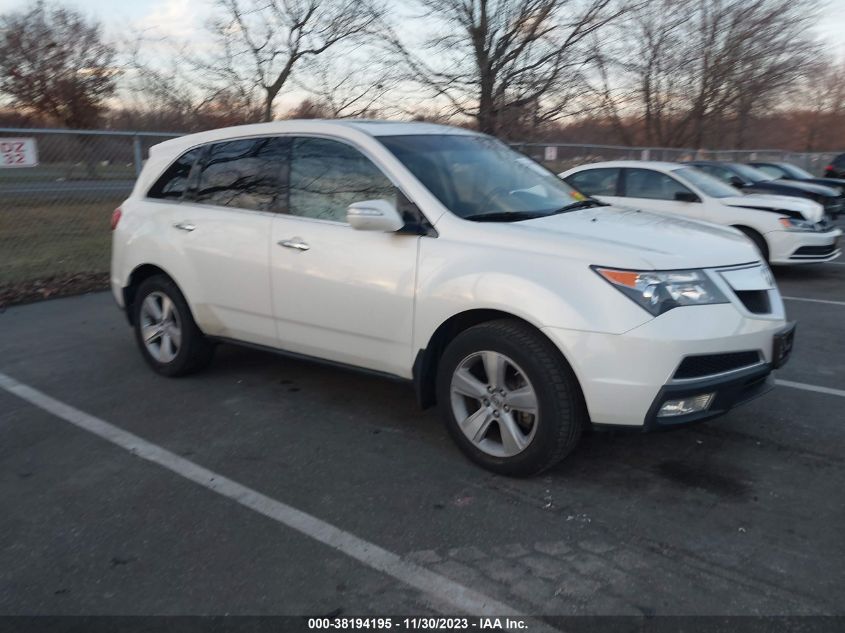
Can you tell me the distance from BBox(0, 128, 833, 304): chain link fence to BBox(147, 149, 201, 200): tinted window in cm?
394

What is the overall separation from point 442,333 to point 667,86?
23.6 meters

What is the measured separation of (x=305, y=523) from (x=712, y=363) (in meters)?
2.05

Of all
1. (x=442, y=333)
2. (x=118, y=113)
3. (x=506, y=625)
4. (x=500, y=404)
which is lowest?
(x=506, y=625)

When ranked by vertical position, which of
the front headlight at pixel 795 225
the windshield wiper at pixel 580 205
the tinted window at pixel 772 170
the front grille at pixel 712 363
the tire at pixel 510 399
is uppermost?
the tinted window at pixel 772 170

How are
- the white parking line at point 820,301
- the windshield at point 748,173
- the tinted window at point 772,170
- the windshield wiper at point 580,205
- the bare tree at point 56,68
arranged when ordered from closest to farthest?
1. the windshield wiper at point 580,205
2. the white parking line at point 820,301
3. the windshield at point 748,173
4. the tinted window at point 772,170
5. the bare tree at point 56,68

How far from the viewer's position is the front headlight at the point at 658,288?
11.5 feet

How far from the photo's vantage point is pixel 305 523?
3467 millimetres

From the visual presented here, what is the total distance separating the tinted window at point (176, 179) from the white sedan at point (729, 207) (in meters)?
6.18

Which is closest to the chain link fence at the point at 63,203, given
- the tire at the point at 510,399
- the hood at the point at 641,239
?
the hood at the point at 641,239

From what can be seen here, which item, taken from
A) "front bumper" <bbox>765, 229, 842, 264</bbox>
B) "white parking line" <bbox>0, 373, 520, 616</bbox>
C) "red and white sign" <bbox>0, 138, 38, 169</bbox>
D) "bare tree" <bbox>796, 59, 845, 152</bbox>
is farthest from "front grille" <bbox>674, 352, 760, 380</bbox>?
"bare tree" <bbox>796, 59, 845, 152</bbox>

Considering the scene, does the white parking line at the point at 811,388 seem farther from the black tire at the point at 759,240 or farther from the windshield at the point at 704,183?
the windshield at the point at 704,183

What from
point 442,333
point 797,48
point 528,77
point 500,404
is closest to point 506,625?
point 500,404

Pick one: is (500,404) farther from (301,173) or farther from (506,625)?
(301,173)

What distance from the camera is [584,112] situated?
17234 mm
